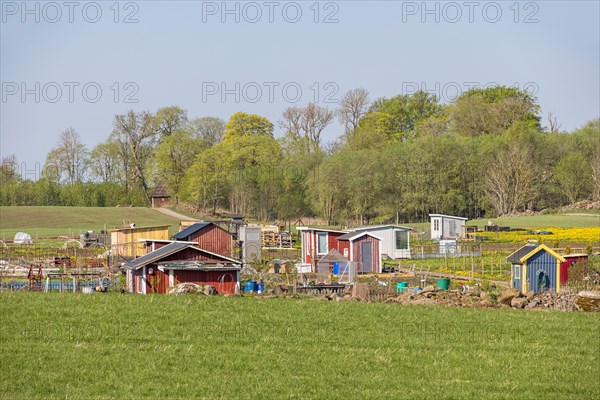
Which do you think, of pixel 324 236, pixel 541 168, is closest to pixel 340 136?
pixel 541 168

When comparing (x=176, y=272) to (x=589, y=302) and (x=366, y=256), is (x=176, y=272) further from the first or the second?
(x=366, y=256)

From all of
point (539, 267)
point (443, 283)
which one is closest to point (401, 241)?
point (443, 283)

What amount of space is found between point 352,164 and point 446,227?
2573 cm

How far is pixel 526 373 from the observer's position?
1681 centimetres

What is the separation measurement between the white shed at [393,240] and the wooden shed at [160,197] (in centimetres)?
5542

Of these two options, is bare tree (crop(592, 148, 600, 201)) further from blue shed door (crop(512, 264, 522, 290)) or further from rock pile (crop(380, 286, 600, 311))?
rock pile (crop(380, 286, 600, 311))

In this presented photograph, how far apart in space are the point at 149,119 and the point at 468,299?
293 ft

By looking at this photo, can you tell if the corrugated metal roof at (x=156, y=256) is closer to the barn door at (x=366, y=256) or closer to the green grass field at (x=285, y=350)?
the green grass field at (x=285, y=350)

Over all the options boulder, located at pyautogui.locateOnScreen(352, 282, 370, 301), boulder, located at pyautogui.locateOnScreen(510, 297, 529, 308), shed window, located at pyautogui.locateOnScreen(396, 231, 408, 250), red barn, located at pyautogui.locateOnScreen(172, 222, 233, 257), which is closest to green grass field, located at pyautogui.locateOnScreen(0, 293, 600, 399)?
boulder, located at pyautogui.locateOnScreen(510, 297, 529, 308)

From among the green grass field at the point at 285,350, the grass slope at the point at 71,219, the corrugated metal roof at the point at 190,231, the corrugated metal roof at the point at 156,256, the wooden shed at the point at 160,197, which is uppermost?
the wooden shed at the point at 160,197

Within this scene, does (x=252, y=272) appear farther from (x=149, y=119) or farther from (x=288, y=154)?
(x=149, y=119)

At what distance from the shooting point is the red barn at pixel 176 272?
31.8 m

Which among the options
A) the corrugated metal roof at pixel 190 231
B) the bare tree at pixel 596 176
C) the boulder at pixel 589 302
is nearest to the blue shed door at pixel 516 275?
the boulder at pixel 589 302

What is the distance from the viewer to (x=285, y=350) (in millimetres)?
18578
